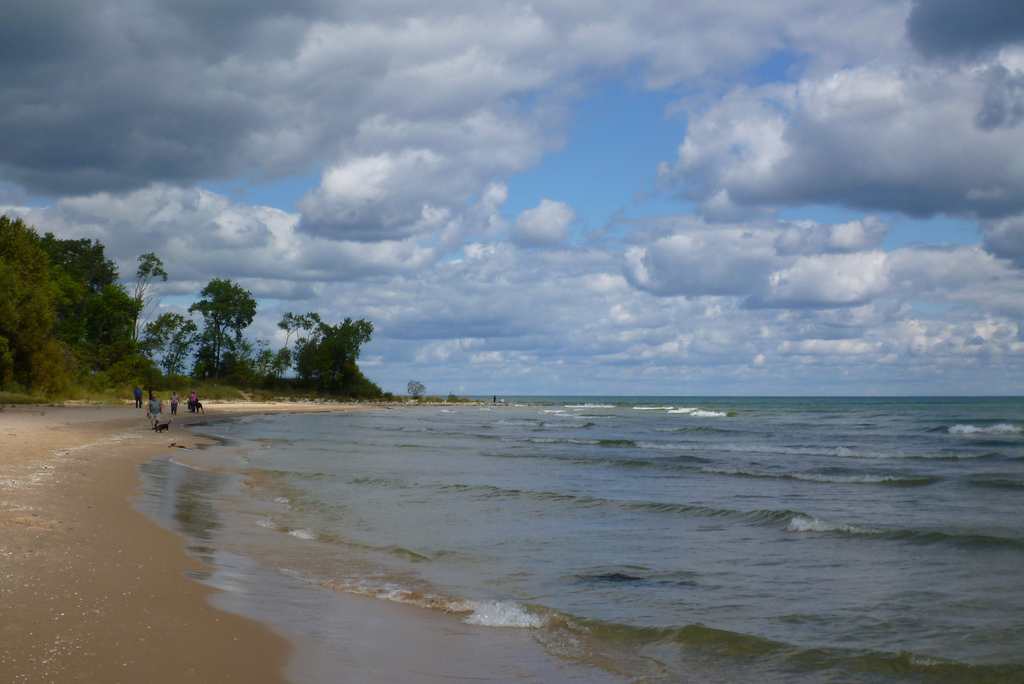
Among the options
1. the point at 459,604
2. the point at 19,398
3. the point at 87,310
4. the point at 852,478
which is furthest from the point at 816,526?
the point at 87,310

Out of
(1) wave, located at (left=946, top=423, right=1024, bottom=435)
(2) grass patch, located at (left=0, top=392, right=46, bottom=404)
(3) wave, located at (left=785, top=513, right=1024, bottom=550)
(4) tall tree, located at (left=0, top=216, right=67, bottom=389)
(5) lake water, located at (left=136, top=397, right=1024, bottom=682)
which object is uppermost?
(4) tall tree, located at (left=0, top=216, right=67, bottom=389)

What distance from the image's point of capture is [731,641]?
8.04m

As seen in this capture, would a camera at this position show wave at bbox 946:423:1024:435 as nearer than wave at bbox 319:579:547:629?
No

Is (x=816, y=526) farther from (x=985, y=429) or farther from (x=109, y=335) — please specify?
(x=109, y=335)

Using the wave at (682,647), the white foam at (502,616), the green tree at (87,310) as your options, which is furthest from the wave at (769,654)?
the green tree at (87,310)

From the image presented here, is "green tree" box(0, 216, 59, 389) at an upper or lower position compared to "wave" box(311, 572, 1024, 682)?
upper

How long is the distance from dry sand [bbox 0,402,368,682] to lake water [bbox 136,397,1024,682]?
3.29ft

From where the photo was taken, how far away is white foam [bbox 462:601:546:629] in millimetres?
8438

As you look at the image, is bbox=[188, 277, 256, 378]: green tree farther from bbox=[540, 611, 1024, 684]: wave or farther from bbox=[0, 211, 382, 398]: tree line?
bbox=[540, 611, 1024, 684]: wave

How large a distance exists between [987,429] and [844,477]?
96.4 ft

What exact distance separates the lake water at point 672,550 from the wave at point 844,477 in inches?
4.1

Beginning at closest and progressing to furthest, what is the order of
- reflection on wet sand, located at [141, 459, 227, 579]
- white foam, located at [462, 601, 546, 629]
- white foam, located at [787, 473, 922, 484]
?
white foam, located at [462, 601, 546, 629] → reflection on wet sand, located at [141, 459, 227, 579] → white foam, located at [787, 473, 922, 484]

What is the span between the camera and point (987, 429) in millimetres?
47031

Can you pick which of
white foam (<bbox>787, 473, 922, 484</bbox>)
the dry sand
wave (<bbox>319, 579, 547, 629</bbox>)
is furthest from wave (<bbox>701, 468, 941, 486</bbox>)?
the dry sand
